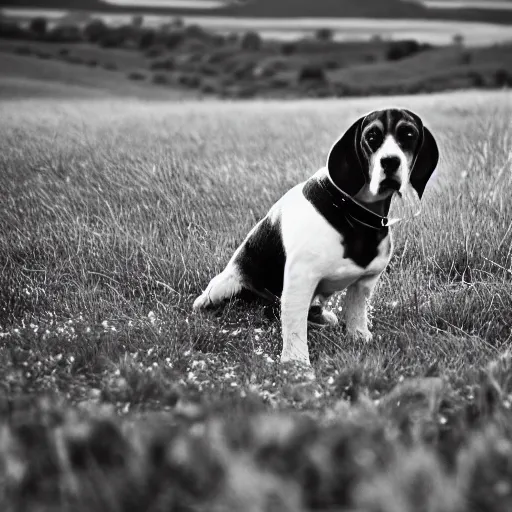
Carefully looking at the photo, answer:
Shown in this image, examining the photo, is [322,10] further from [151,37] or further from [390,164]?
[390,164]

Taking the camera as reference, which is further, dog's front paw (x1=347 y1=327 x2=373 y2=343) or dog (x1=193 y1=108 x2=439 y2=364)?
dog's front paw (x1=347 y1=327 x2=373 y2=343)

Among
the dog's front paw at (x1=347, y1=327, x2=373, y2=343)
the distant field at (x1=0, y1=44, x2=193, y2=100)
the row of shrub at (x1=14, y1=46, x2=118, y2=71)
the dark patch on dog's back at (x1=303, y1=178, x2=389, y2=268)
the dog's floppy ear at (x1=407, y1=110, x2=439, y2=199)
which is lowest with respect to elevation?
the dog's front paw at (x1=347, y1=327, x2=373, y2=343)

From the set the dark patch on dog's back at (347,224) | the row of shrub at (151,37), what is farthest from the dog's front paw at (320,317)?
the row of shrub at (151,37)

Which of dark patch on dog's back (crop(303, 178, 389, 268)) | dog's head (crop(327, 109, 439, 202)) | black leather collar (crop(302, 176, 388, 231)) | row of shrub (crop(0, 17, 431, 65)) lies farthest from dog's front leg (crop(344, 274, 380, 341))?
row of shrub (crop(0, 17, 431, 65))

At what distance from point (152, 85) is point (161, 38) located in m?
3.39

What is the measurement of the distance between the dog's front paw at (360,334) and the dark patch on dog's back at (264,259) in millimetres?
477

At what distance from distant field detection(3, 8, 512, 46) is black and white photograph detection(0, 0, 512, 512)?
0.10 feet

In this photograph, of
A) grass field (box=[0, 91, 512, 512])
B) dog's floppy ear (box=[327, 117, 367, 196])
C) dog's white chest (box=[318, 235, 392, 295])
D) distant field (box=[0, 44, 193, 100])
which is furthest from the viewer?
distant field (box=[0, 44, 193, 100])

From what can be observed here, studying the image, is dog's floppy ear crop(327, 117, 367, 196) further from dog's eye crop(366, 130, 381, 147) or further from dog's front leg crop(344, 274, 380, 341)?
dog's front leg crop(344, 274, 380, 341)

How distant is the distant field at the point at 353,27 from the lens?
6910 mm

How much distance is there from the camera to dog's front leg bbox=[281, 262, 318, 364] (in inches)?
139

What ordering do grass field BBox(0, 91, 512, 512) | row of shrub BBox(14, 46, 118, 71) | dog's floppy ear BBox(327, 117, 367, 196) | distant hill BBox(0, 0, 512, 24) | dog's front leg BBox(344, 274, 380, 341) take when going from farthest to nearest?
row of shrub BBox(14, 46, 118, 71) → distant hill BBox(0, 0, 512, 24) → dog's front leg BBox(344, 274, 380, 341) → dog's floppy ear BBox(327, 117, 367, 196) → grass field BBox(0, 91, 512, 512)

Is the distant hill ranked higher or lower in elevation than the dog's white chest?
higher

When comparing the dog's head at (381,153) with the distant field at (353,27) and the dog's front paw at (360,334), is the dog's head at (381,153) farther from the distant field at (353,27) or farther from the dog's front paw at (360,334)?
the distant field at (353,27)
